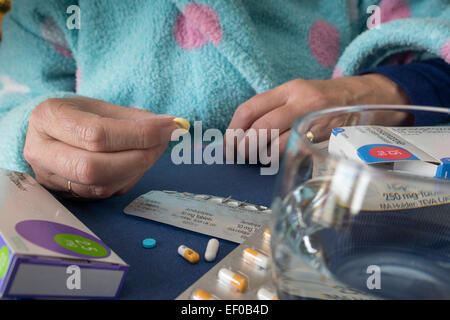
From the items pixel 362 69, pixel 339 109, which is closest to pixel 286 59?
pixel 362 69

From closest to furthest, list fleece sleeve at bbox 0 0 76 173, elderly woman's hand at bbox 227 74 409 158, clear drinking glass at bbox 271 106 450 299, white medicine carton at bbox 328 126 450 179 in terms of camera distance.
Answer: clear drinking glass at bbox 271 106 450 299 < white medicine carton at bbox 328 126 450 179 < elderly woman's hand at bbox 227 74 409 158 < fleece sleeve at bbox 0 0 76 173

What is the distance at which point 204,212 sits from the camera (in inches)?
12.4

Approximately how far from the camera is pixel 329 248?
0.67 ft

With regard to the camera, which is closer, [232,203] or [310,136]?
[310,136]

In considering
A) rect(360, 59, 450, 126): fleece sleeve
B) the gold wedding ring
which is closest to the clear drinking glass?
the gold wedding ring

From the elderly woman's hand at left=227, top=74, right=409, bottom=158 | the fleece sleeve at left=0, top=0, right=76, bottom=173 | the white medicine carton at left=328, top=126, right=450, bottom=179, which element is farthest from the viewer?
the fleece sleeve at left=0, top=0, right=76, bottom=173

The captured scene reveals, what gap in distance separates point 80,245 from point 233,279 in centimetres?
9

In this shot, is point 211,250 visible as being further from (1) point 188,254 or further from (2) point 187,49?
(2) point 187,49

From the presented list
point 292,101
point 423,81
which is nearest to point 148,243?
point 292,101

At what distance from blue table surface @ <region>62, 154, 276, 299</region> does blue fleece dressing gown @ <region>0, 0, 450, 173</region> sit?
0.37 feet

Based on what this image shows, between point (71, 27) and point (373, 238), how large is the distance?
49cm

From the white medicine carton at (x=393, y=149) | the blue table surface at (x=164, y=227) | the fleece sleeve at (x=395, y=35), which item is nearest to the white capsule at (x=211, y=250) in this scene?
the blue table surface at (x=164, y=227)

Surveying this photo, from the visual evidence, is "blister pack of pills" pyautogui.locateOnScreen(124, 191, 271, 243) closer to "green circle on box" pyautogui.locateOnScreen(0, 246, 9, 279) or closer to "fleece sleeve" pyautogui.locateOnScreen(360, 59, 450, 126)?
"green circle on box" pyautogui.locateOnScreen(0, 246, 9, 279)

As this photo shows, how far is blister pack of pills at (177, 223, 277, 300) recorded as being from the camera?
0.21 meters
